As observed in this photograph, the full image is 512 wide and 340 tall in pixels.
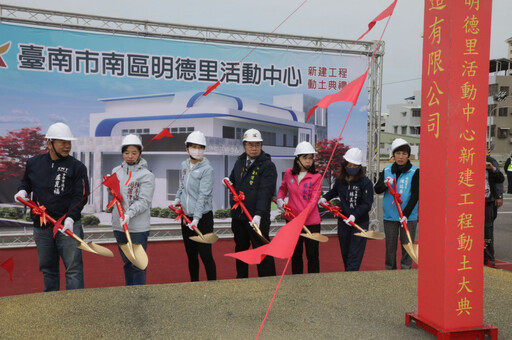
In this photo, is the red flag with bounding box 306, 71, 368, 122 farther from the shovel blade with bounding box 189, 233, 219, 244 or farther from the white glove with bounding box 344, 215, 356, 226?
the shovel blade with bounding box 189, 233, 219, 244

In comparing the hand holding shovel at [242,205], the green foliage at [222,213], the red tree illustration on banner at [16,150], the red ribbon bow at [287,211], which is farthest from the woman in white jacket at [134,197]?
the green foliage at [222,213]

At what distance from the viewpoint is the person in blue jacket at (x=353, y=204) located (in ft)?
10.6

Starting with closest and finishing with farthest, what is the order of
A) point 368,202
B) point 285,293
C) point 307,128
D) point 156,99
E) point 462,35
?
1. point 462,35
2. point 285,293
3. point 368,202
4. point 156,99
5. point 307,128

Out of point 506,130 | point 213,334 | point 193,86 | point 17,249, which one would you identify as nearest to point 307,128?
point 193,86

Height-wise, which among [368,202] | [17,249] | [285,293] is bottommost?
[17,249]

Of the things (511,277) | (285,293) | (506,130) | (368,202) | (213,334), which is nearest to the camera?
(213,334)

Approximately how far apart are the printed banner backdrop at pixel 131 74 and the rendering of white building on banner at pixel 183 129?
82 mm

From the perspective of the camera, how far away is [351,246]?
3268mm

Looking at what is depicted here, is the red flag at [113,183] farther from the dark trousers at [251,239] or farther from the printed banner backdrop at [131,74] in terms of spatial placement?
the printed banner backdrop at [131,74]

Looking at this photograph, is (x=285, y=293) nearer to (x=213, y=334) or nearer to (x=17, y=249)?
(x=213, y=334)

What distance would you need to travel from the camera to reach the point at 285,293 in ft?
7.84

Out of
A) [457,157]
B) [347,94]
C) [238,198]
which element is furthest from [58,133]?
[457,157]

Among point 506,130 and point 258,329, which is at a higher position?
point 506,130

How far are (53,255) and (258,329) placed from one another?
1640mm
